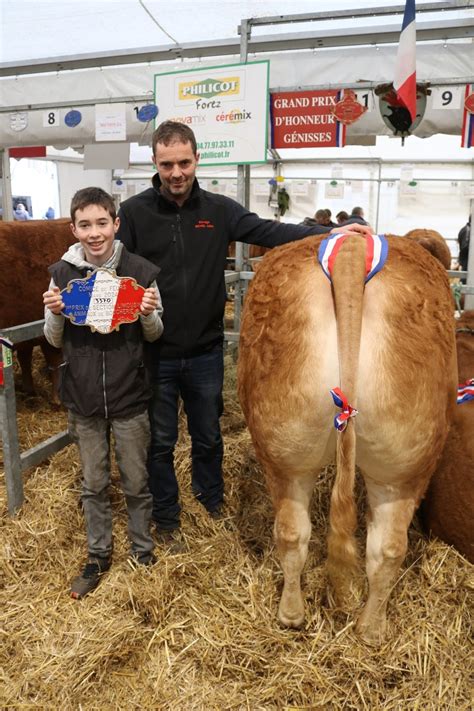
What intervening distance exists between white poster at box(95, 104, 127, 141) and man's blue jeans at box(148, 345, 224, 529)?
2914 mm

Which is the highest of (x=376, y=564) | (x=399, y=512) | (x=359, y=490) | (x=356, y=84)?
(x=356, y=84)

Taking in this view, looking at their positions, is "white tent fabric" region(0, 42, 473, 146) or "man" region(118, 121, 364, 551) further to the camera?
"white tent fabric" region(0, 42, 473, 146)

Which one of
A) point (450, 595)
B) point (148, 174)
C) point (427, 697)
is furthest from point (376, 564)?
point (148, 174)

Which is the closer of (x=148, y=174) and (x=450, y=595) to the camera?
(x=450, y=595)

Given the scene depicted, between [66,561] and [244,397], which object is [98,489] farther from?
[244,397]

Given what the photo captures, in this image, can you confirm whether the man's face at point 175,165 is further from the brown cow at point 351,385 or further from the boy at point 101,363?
the brown cow at point 351,385

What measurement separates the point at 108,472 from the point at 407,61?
2.87m

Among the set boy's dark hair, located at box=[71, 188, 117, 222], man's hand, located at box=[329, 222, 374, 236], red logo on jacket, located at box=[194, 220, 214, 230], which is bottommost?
man's hand, located at box=[329, 222, 374, 236]

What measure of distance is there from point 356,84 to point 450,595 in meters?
3.35

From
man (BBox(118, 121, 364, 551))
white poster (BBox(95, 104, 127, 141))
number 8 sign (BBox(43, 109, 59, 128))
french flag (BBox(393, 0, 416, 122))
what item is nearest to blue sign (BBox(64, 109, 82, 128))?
number 8 sign (BBox(43, 109, 59, 128))

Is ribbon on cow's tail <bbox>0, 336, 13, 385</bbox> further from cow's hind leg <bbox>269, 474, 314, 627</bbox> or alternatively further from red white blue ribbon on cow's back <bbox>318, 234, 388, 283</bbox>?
red white blue ribbon on cow's back <bbox>318, 234, 388, 283</bbox>

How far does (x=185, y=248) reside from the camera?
249 cm

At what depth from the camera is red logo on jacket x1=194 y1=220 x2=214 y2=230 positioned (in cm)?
252

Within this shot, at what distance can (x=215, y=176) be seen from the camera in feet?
41.2
